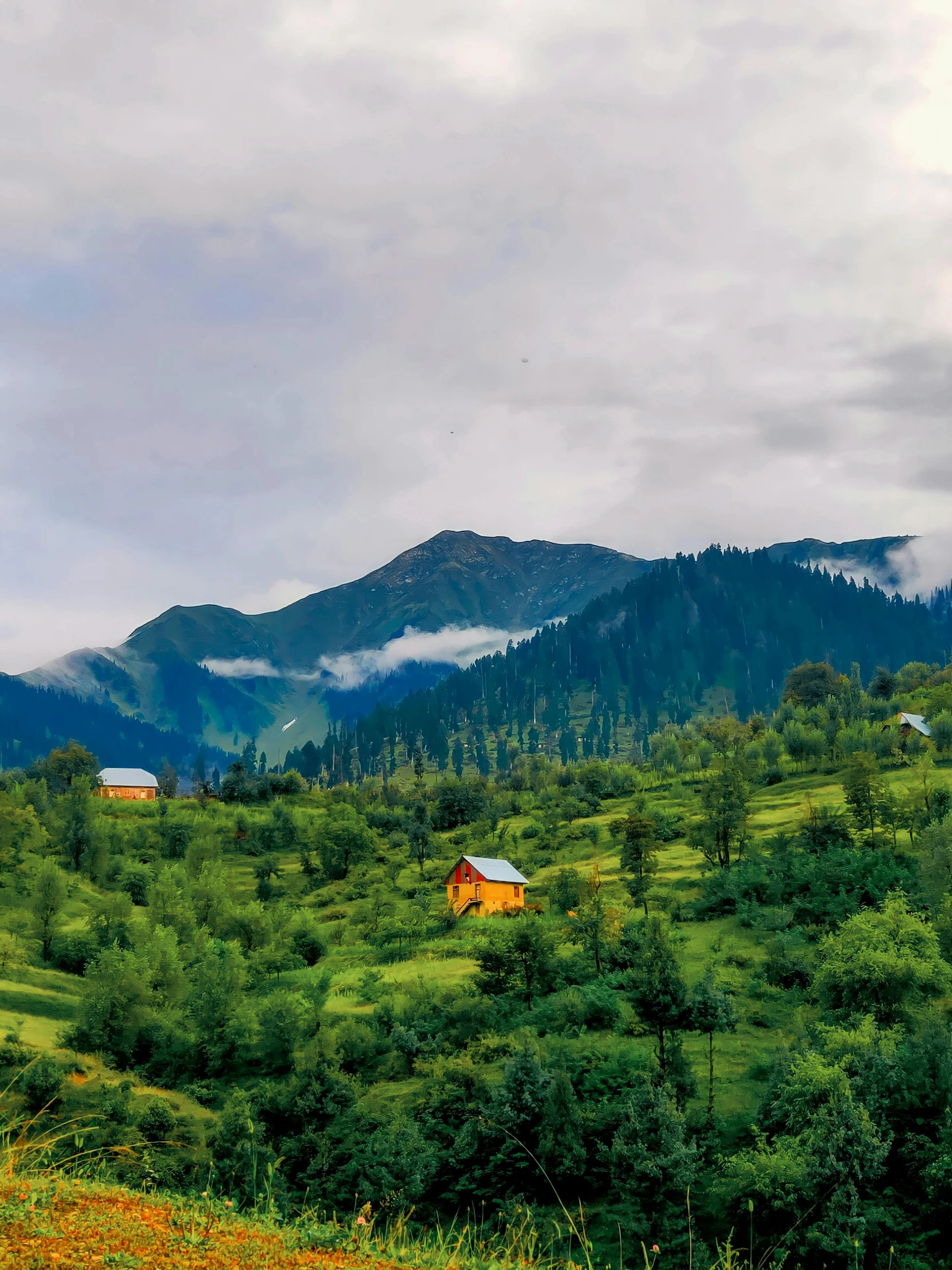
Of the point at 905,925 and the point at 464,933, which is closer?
the point at 905,925

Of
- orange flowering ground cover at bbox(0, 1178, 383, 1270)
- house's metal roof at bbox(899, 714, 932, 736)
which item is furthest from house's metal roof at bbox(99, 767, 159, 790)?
orange flowering ground cover at bbox(0, 1178, 383, 1270)

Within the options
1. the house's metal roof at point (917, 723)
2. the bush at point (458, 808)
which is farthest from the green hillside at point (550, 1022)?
the bush at point (458, 808)

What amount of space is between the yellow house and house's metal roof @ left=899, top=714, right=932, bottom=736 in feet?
181

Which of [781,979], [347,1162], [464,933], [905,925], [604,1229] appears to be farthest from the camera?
[464,933]

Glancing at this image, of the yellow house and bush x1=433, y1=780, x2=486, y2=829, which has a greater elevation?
bush x1=433, y1=780, x2=486, y2=829

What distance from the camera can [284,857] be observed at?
114 m

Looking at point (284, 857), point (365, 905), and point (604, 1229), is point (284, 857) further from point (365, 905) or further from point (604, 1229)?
point (604, 1229)

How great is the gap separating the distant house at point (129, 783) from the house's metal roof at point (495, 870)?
107831mm

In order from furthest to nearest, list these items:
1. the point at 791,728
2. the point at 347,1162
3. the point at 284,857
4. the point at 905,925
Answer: the point at 791,728, the point at 284,857, the point at 905,925, the point at 347,1162

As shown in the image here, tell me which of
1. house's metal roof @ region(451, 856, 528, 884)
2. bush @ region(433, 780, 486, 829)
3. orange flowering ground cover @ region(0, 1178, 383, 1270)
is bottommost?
house's metal roof @ region(451, 856, 528, 884)

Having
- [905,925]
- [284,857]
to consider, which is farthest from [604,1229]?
[284,857]

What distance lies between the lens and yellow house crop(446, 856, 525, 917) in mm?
82438

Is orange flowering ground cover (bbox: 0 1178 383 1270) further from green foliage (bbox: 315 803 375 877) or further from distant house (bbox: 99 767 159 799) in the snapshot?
distant house (bbox: 99 767 159 799)

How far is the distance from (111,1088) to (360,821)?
65051 mm
